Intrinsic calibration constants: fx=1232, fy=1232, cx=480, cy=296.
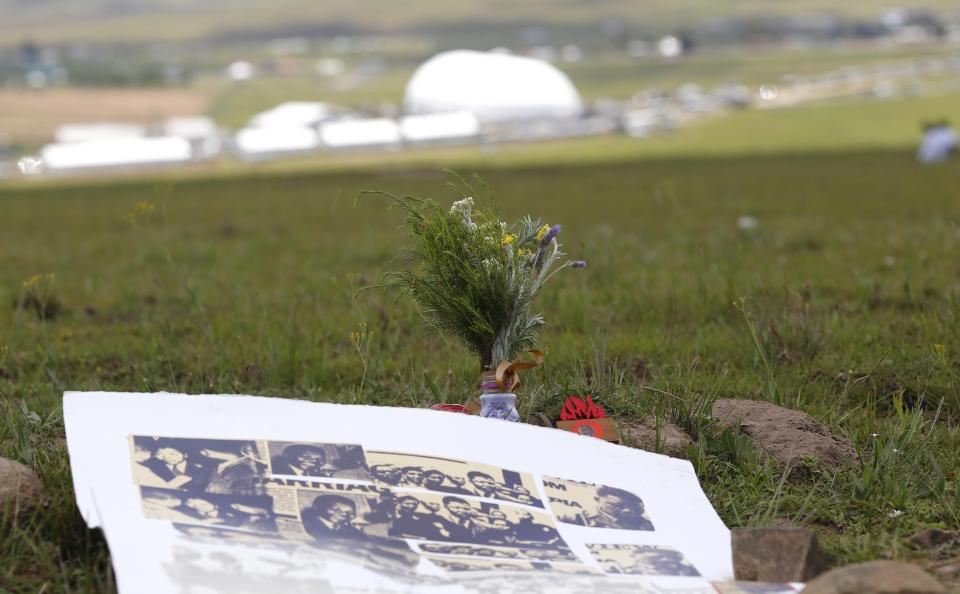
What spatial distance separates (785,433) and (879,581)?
55.4 inches

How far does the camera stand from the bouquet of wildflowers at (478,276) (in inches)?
146

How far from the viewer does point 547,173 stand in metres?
29.7

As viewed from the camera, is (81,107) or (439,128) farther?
(81,107)

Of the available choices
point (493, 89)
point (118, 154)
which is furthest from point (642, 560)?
point (493, 89)

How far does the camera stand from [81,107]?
102 m

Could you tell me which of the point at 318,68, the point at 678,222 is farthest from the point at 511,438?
the point at 318,68

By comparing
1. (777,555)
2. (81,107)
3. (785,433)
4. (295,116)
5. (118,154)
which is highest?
(777,555)

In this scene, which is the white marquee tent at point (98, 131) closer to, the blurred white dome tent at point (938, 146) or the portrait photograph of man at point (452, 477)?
the blurred white dome tent at point (938, 146)

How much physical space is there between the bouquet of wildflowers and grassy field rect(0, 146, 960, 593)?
0.93ft

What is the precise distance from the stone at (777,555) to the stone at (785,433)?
1.75 feet

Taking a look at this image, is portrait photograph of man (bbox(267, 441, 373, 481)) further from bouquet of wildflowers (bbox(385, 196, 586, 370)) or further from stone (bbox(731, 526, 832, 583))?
stone (bbox(731, 526, 832, 583))

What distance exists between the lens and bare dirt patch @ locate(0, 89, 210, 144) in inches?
3679

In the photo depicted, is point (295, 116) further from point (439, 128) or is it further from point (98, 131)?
point (439, 128)

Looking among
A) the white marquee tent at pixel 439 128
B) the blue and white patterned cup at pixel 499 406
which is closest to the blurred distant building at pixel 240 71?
the white marquee tent at pixel 439 128
